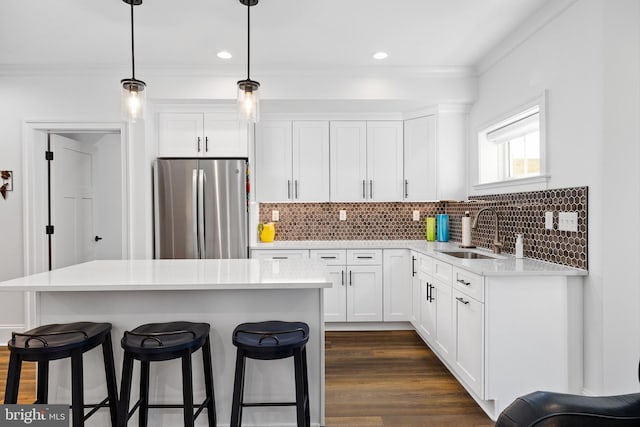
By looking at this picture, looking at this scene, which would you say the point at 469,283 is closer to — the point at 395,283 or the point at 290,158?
the point at 395,283

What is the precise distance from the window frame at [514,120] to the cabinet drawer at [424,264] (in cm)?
89

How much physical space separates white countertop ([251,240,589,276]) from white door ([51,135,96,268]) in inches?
84.7

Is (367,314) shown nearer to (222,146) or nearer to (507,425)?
(222,146)

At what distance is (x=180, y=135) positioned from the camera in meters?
3.82

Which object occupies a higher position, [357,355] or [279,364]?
[279,364]

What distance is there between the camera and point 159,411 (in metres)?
2.10

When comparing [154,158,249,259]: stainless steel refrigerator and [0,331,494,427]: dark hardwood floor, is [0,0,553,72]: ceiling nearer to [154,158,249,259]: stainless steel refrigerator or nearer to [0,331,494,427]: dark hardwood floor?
[154,158,249,259]: stainless steel refrigerator

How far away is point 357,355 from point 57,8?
140 inches

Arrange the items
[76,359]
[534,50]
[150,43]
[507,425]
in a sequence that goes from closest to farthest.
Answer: [507,425] → [76,359] → [534,50] → [150,43]

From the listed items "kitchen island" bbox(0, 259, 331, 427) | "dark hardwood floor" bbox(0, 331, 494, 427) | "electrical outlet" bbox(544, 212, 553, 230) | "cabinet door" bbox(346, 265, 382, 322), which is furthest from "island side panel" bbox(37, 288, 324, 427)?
"cabinet door" bbox(346, 265, 382, 322)

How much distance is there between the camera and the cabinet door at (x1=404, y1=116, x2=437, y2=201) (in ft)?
13.0

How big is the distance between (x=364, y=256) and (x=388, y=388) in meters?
1.50

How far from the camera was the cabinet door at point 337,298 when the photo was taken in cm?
391

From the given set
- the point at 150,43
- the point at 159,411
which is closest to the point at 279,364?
the point at 159,411
